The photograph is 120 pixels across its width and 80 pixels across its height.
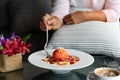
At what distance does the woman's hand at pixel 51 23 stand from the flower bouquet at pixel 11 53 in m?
0.21

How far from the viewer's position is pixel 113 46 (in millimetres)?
1260

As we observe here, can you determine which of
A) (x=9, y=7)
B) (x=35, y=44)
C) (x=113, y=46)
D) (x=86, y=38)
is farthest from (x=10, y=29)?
(x=113, y=46)

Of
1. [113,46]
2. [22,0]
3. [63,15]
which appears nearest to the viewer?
[113,46]

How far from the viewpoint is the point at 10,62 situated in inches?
42.8

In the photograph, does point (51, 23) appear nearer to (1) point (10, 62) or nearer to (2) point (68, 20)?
(2) point (68, 20)

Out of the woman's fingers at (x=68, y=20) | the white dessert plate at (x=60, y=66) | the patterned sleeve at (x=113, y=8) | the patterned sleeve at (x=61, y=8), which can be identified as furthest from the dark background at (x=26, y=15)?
the white dessert plate at (x=60, y=66)

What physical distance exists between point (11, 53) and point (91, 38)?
1.35 feet

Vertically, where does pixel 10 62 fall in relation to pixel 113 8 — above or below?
below

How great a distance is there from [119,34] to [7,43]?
0.55m

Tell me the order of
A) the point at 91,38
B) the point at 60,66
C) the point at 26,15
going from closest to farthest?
the point at 60,66
the point at 91,38
the point at 26,15

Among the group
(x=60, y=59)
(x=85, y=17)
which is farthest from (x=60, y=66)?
(x=85, y=17)

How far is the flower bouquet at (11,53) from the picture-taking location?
1.07 metres

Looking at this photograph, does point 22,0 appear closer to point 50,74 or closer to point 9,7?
point 9,7

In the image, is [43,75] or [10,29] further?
[10,29]
